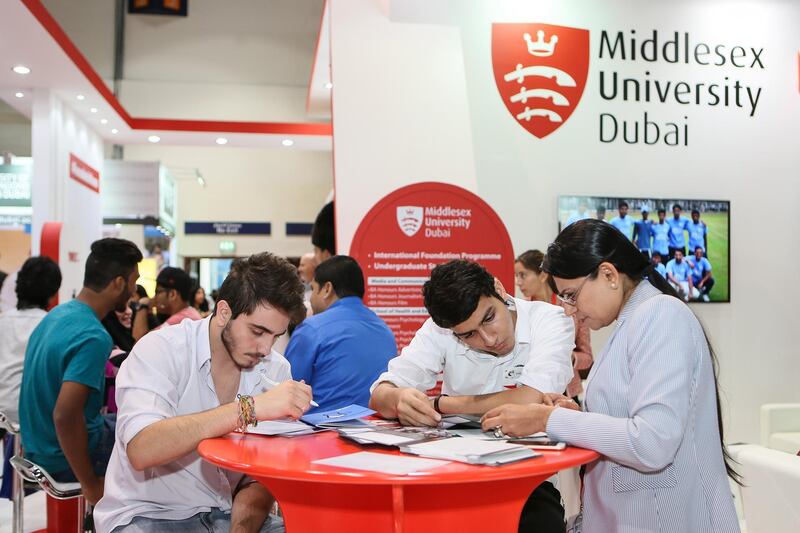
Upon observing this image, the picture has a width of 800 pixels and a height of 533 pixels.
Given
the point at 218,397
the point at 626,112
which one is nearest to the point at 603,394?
the point at 218,397

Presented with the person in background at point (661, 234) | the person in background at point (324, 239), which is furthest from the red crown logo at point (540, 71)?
the person in background at point (324, 239)

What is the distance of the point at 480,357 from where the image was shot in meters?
2.68

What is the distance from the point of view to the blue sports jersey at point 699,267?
5676 millimetres

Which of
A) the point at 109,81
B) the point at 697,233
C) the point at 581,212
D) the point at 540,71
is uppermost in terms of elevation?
the point at 109,81

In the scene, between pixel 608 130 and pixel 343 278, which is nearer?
pixel 343 278

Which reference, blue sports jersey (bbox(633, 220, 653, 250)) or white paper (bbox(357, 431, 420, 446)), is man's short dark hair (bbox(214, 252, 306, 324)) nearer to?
white paper (bbox(357, 431, 420, 446))

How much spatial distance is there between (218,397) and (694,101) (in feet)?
15.7

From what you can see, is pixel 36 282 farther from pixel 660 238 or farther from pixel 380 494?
pixel 660 238

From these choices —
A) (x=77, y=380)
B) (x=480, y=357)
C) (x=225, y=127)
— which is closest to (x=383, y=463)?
(x=480, y=357)

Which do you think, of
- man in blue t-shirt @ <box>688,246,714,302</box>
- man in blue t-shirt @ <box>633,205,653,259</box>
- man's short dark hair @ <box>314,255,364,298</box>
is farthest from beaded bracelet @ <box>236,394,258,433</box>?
man in blue t-shirt @ <box>688,246,714,302</box>

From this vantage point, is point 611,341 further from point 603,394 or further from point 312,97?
point 312,97

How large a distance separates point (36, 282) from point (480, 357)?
276 cm

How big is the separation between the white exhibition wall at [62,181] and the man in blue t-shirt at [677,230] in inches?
216

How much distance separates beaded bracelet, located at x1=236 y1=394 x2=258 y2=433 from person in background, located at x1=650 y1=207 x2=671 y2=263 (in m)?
4.31
